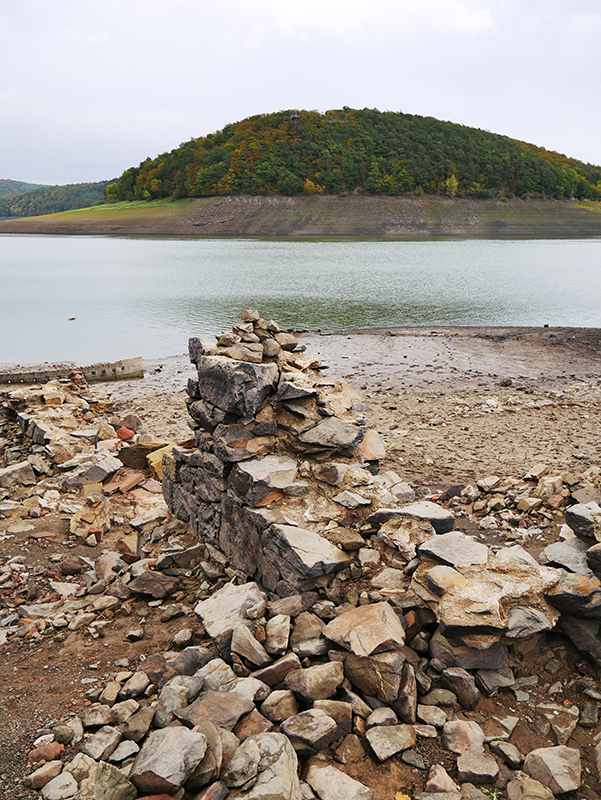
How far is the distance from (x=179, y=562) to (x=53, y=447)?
197 inches

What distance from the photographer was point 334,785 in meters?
3.68

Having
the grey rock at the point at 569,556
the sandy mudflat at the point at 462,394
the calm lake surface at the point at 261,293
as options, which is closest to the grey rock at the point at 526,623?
the grey rock at the point at 569,556

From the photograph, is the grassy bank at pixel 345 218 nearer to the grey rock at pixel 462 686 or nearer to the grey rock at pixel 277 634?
the grey rock at pixel 277 634

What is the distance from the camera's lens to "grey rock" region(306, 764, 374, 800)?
3.62 m

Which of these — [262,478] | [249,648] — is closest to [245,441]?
[262,478]

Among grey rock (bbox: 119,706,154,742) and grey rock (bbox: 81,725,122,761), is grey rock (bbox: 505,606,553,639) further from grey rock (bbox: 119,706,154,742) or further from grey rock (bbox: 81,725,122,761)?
grey rock (bbox: 81,725,122,761)

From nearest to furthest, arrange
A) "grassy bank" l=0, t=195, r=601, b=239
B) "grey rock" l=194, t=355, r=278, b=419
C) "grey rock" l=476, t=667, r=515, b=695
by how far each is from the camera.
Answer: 1. "grey rock" l=476, t=667, r=515, b=695
2. "grey rock" l=194, t=355, r=278, b=419
3. "grassy bank" l=0, t=195, r=601, b=239

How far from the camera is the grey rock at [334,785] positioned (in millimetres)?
3623

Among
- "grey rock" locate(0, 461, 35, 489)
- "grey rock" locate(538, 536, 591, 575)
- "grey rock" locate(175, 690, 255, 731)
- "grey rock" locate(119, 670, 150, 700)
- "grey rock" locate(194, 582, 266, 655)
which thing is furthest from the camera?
"grey rock" locate(0, 461, 35, 489)

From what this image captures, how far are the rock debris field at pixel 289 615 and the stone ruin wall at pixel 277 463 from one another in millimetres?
29

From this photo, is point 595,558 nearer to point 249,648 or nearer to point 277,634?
point 277,634

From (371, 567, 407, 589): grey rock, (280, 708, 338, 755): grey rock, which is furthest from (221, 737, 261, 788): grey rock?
(371, 567, 407, 589): grey rock

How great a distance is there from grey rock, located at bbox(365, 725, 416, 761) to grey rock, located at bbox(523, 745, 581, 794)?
83cm

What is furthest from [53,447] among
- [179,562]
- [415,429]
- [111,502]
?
[415,429]
